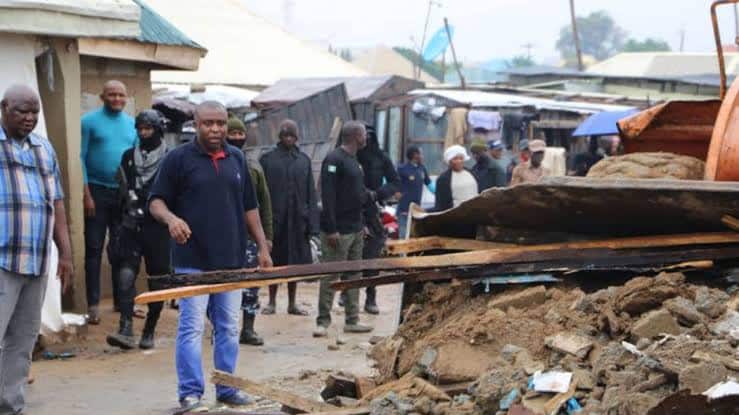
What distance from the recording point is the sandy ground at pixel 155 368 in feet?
25.6

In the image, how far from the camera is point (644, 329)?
18.5 feet

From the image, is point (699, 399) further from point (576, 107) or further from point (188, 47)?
point (576, 107)

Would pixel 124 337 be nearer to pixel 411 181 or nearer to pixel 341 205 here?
pixel 341 205

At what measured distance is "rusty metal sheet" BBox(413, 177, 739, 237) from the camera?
5922 millimetres

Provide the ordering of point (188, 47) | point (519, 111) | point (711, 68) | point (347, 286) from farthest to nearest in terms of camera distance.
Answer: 1. point (711, 68)
2. point (519, 111)
3. point (188, 47)
4. point (347, 286)

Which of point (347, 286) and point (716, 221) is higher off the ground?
point (716, 221)

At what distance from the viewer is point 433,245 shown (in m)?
7.12

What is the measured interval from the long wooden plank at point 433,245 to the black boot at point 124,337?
A: 124 inches

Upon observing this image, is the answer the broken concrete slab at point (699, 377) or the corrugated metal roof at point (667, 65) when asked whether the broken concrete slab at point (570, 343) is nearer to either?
the broken concrete slab at point (699, 377)

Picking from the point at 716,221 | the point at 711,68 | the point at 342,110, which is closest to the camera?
the point at 716,221

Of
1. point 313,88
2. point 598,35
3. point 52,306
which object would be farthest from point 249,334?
point 598,35

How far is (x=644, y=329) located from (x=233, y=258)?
2648 millimetres

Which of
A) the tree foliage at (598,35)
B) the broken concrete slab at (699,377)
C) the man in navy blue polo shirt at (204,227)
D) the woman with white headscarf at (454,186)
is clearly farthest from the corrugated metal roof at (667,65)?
the tree foliage at (598,35)

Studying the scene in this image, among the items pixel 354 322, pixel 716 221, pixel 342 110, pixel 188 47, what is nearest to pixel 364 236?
pixel 354 322
